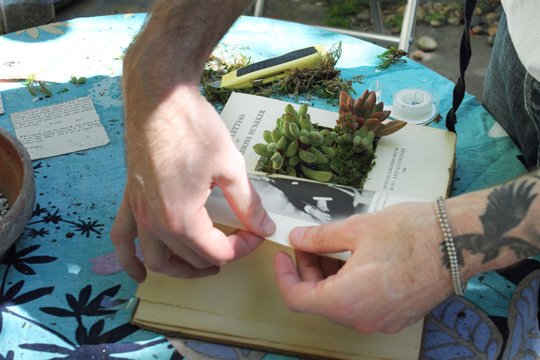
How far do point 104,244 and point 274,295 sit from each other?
0.30m

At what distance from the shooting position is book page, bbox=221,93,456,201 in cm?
94

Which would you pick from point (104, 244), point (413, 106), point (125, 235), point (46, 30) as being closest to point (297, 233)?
point (125, 235)

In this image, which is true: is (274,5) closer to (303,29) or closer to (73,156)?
(303,29)

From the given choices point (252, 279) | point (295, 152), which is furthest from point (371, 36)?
point (252, 279)

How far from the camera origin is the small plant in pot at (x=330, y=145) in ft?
3.09

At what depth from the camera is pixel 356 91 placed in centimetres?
124

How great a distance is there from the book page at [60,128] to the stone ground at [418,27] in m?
1.78

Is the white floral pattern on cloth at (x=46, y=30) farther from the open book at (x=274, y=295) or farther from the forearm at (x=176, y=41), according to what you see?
the open book at (x=274, y=295)

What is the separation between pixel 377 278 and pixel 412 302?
0.18 feet

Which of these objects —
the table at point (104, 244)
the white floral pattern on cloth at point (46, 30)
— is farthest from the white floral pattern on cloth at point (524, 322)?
the white floral pattern on cloth at point (46, 30)

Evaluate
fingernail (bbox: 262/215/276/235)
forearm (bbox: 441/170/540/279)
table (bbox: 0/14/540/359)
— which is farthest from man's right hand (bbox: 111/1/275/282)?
forearm (bbox: 441/170/540/279)

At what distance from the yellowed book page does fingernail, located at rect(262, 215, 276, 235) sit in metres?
0.05

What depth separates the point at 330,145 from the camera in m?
1.00

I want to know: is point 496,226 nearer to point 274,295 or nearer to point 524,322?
point 524,322
